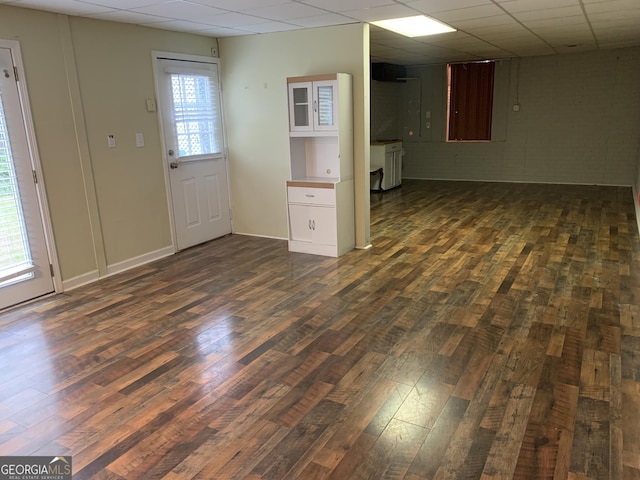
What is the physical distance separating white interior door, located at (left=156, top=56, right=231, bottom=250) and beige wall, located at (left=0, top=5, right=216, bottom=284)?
0.55 ft

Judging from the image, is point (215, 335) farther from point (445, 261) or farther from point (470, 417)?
point (445, 261)

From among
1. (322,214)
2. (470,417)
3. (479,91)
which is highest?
(479,91)

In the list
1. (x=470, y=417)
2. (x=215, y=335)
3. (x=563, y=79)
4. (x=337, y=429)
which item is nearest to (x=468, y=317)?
(x=470, y=417)

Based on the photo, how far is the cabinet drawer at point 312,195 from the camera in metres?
5.05

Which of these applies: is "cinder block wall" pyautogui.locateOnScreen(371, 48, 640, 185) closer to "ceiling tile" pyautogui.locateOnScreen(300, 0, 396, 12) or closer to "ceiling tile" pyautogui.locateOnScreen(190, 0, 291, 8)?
"ceiling tile" pyautogui.locateOnScreen(300, 0, 396, 12)

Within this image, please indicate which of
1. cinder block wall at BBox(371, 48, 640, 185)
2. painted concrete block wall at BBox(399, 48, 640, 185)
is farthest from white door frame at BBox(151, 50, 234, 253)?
painted concrete block wall at BBox(399, 48, 640, 185)

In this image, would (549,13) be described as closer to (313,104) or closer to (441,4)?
(441,4)

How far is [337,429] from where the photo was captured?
234 cm

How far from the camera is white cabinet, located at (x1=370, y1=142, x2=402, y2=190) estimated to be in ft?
29.6

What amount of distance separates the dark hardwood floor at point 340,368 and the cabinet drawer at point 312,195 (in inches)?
24.1

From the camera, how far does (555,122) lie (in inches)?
369

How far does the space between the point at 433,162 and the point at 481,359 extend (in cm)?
842

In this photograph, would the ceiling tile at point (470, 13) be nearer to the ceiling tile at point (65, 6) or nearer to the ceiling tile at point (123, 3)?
the ceiling tile at point (123, 3)

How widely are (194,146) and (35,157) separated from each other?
186 centimetres
